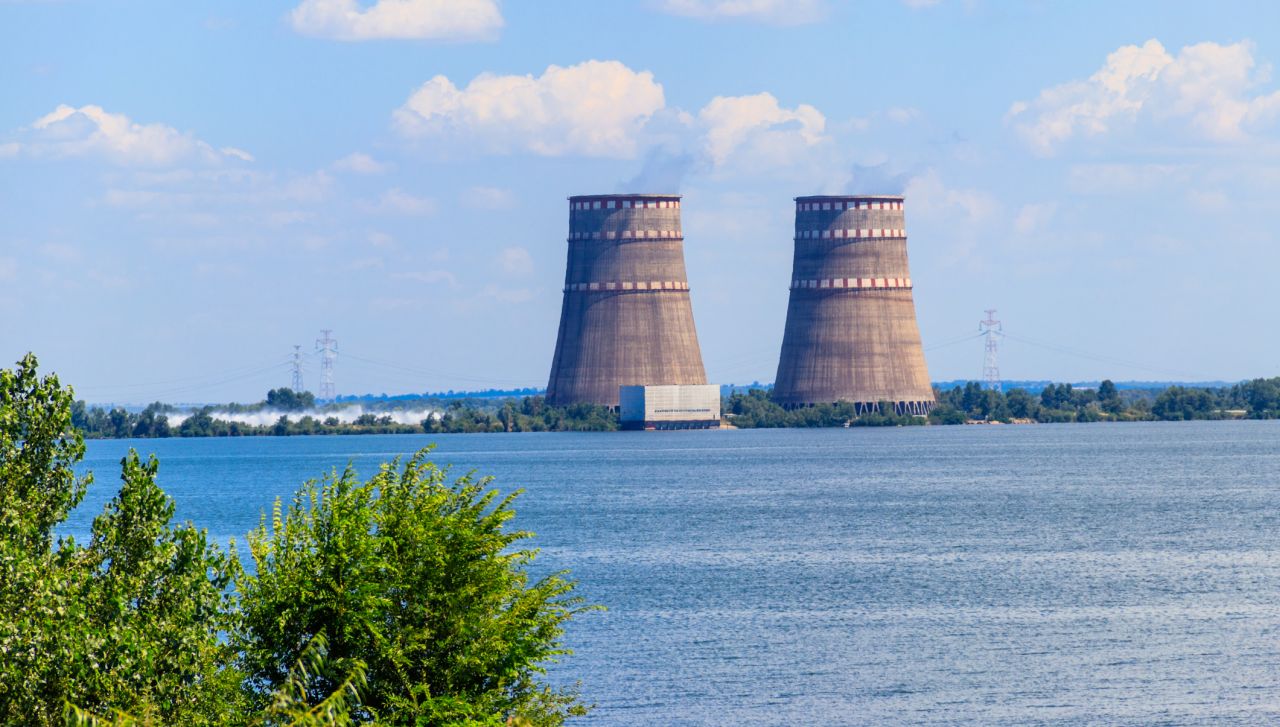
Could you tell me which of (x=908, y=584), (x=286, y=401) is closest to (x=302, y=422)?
(x=286, y=401)

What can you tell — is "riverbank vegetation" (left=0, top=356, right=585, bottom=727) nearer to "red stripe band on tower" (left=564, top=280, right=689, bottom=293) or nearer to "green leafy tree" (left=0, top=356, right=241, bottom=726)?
"green leafy tree" (left=0, top=356, right=241, bottom=726)

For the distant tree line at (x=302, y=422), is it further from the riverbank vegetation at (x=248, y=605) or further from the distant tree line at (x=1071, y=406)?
the riverbank vegetation at (x=248, y=605)

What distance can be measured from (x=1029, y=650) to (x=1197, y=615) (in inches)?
135

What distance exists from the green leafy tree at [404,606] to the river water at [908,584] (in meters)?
6.01

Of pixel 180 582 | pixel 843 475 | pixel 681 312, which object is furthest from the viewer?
pixel 681 312

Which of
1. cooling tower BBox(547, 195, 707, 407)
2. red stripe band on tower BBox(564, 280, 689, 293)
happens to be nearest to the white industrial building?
cooling tower BBox(547, 195, 707, 407)

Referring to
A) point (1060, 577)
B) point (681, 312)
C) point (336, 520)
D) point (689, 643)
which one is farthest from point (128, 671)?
point (681, 312)

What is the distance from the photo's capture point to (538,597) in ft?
40.2

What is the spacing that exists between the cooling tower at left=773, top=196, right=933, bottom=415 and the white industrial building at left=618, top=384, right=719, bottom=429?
6523mm

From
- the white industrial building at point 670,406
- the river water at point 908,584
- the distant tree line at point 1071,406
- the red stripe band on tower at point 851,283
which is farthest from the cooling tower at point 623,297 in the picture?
the distant tree line at point 1071,406

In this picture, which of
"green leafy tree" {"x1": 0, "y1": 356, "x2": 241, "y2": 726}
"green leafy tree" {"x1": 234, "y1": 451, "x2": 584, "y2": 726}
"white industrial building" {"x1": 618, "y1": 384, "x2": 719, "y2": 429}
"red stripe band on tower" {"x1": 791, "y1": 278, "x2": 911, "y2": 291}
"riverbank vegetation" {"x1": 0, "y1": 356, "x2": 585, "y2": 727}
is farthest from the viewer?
"white industrial building" {"x1": 618, "y1": 384, "x2": 719, "y2": 429}

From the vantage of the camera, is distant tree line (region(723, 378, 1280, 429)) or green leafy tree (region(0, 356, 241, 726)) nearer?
green leafy tree (region(0, 356, 241, 726))

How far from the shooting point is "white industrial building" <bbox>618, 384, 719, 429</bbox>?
76938 mm

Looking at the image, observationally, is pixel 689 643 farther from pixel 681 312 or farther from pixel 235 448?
pixel 235 448
